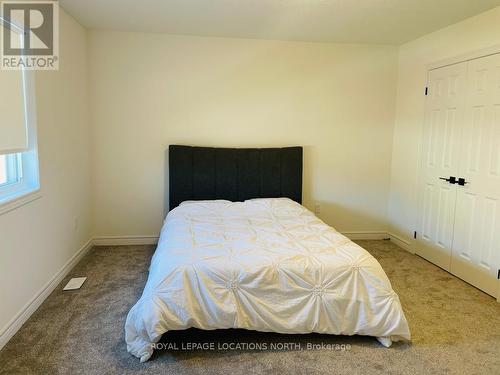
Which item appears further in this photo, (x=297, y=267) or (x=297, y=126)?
(x=297, y=126)

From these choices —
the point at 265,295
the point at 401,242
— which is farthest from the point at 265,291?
the point at 401,242

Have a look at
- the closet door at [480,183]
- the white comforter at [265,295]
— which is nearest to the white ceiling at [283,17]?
the closet door at [480,183]

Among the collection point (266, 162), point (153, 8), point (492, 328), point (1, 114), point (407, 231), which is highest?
point (153, 8)

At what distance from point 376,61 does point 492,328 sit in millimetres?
3101

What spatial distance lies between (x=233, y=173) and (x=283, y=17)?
1.70m

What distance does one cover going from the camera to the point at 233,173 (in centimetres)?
423

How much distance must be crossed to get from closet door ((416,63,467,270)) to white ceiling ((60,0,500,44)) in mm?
566

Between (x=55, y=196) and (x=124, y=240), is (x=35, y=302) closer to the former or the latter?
(x=55, y=196)

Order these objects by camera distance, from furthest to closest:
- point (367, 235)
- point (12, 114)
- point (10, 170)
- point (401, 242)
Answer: point (367, 235), point (401, 242), point (10, 170), point (12, 114)

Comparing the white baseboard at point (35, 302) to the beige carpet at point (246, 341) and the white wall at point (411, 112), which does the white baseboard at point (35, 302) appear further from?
the white wall at point (411, 112)

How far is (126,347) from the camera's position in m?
2.28

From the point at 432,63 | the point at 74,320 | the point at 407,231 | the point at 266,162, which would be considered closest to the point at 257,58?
the point at 266,162

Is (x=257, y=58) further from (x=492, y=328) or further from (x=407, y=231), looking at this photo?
(x=492, y=328)

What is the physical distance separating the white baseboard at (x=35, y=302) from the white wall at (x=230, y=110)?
0.74 m
